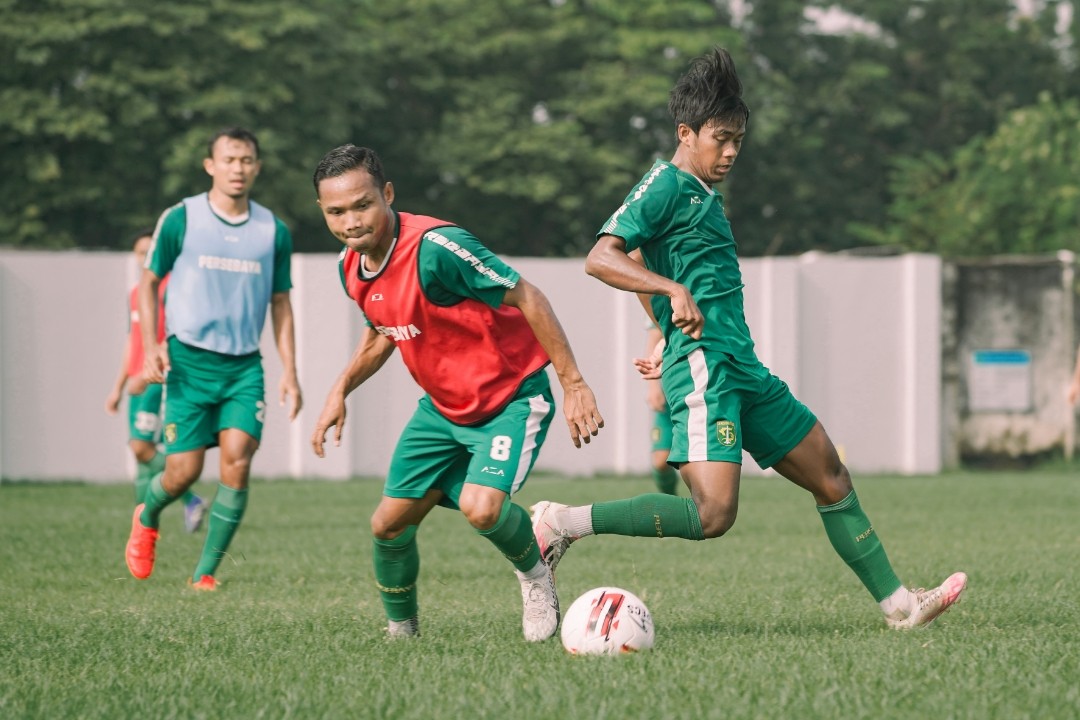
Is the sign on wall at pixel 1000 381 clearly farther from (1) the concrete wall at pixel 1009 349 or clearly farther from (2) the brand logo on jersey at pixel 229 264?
A: (2) the brand logo on jersey at pixel 229 264

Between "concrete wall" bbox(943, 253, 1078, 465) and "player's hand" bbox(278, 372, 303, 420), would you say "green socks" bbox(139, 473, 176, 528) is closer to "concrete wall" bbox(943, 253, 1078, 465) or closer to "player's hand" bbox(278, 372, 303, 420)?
"player's hand" bbox(278, 372, 303, 420)

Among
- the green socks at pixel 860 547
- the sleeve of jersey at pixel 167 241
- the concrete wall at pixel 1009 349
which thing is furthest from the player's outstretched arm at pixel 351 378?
the concrete wall at pixel 1009 349

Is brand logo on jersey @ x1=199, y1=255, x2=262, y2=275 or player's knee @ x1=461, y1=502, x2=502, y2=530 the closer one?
player's knee @ x1=461, y1=502, x2=502, y2=530

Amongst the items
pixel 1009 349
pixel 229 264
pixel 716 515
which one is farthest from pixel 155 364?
pixel 1009 349

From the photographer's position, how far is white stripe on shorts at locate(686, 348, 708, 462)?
5.78m

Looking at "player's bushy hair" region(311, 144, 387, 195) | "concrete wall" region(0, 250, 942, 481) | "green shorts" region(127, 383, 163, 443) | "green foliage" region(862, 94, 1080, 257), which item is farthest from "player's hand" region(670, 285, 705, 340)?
"green foliage" region(862, 94, 1080, 257)

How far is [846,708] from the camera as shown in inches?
173

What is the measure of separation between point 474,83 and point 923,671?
36.9 m

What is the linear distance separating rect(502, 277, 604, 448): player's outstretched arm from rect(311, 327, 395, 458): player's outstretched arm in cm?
66

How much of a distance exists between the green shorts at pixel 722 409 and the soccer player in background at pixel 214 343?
3055 mm

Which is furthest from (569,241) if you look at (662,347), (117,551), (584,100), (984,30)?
(662,347)

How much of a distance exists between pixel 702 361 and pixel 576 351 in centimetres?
1356

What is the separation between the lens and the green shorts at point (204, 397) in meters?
8.38

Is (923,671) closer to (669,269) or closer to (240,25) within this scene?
(669,269)
